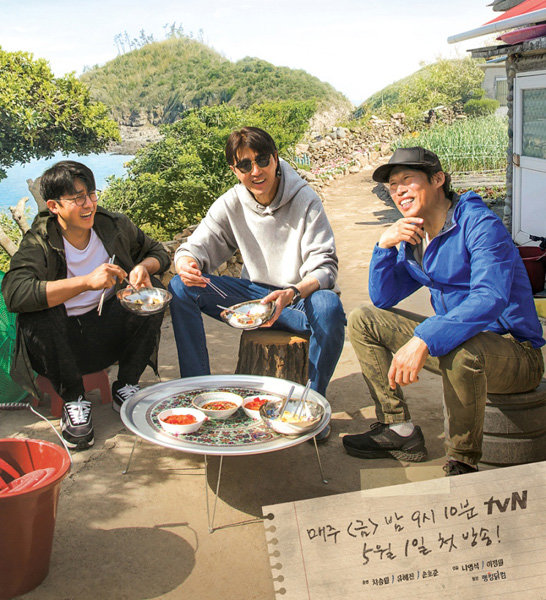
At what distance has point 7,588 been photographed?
7.31ft

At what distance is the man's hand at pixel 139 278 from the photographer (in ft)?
12.2

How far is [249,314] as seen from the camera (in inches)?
136

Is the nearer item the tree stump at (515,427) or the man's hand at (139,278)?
the tree stump at (515,427)

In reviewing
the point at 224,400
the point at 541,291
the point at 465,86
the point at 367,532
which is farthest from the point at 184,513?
the point at 465,86

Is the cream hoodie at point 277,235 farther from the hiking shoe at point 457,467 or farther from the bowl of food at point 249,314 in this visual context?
the hiking shoe at point 457,467

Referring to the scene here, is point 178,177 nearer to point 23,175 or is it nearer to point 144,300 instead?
point 23,175

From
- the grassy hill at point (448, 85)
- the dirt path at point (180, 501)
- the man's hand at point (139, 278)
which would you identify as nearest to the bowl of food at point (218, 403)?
the dirt path at point (180, 501)

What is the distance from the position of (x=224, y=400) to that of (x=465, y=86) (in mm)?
45388

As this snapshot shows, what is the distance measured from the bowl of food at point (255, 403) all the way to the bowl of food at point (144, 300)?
3.10 feet

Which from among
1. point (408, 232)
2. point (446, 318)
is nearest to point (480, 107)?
point (408, 232)

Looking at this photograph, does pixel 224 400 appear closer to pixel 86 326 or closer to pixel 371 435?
pixel 371 435

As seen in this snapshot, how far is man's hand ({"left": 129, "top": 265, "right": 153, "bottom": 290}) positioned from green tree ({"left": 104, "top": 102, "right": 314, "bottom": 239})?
12.9 ft

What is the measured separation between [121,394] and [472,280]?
2221 millimetres

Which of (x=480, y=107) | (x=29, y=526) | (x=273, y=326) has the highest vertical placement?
(x=480, y=107)
